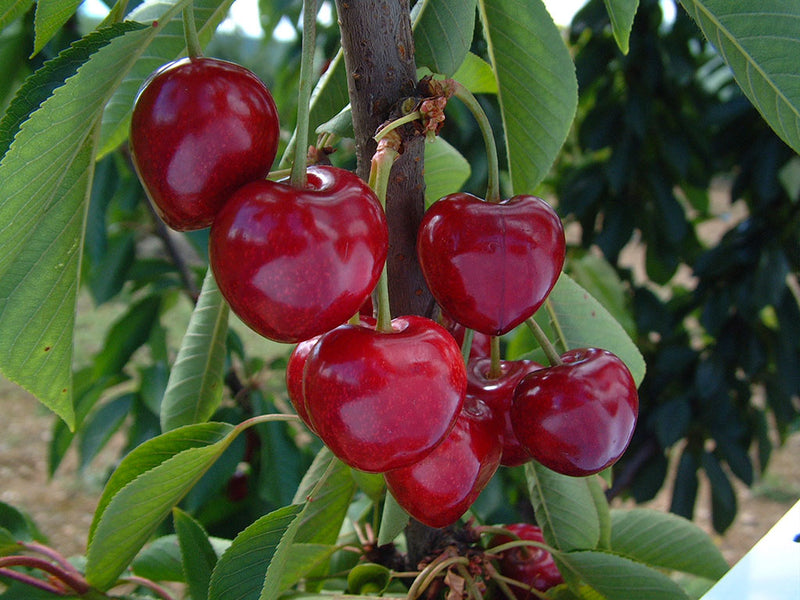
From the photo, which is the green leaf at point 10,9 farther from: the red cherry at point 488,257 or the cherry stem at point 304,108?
the red cherry at point 488,257

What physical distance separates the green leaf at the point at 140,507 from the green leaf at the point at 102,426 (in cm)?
93

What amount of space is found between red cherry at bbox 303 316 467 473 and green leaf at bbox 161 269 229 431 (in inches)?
10.1

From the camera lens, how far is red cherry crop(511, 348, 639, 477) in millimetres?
500

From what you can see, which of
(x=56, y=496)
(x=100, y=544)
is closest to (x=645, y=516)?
(x=100, y=544)

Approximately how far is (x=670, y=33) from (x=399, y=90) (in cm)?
173

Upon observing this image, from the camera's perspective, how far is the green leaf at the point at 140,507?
1.80ft

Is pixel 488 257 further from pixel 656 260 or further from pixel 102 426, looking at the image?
pixel 656 260

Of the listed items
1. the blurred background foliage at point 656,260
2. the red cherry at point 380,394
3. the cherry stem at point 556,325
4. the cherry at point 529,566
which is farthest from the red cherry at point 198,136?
the blurred background foliage at point 656,260

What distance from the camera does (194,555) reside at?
2.10 ft

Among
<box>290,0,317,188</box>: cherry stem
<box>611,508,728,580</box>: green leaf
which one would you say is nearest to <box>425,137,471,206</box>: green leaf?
<box>290,0,317,188</box>: cherry stem

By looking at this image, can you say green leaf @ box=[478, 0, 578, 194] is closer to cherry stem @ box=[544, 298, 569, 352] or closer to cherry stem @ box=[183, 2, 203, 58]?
cherry stem @ box=[544, 298, 569, 352]

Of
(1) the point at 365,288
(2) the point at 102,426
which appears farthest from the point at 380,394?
(2) the point at 102,426

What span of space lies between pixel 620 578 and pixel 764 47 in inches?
16.5

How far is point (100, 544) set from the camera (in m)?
0.58
